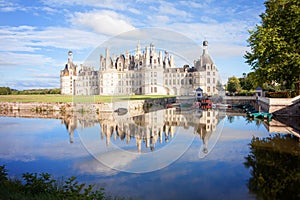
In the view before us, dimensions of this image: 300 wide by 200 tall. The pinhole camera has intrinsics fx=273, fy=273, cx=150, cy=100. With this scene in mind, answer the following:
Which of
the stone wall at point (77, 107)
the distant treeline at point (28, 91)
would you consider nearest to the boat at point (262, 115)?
the stone wall at point (77, 107)

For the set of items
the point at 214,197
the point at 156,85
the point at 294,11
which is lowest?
the point at 214,197

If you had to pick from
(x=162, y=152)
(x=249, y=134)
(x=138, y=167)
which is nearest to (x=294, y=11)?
(x=249, y=134)

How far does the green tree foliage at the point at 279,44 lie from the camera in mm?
18062

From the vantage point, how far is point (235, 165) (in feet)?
25.6

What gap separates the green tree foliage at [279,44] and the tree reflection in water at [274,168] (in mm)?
8909

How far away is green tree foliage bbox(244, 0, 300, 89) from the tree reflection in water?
29.2 ft

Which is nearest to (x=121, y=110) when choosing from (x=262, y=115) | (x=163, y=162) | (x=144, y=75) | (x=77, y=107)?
(x=77, y=107)

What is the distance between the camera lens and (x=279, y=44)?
1830 cm

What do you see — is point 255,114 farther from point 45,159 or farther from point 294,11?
point 45,159

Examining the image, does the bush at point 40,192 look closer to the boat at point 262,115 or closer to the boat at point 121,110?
the boat at point 262,115

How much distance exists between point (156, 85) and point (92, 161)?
6.90m

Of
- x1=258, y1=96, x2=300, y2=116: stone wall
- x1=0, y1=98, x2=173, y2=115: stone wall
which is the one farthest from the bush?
x1=0, y1=98, x2=173, y2=115: stone wall

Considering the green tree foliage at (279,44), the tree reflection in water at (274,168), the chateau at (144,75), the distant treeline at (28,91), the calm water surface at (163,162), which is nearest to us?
the tree reflection in water at (274,168)

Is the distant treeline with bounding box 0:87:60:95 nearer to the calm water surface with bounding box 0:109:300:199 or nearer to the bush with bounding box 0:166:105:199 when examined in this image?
the calm water surface with bounding box 0:109:300:199
